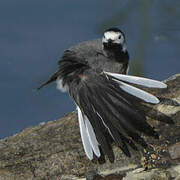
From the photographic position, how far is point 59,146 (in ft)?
10.2

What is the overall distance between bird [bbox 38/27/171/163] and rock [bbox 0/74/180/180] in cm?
8

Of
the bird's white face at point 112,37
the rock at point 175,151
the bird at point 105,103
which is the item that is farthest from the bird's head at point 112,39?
the rock at point 175,151

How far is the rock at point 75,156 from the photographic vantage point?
268cm

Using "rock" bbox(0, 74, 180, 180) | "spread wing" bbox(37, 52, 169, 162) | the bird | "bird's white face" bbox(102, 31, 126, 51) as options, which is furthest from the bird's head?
"rock" bbox(0, 74, 180, 180)

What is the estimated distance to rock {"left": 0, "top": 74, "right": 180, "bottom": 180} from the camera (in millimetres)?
2676

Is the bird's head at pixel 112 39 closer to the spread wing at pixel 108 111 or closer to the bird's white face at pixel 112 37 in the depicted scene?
the bird's white face at pixel 112 37

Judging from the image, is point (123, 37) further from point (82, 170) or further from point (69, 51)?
point (82, 170)

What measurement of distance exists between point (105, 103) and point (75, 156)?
45cm

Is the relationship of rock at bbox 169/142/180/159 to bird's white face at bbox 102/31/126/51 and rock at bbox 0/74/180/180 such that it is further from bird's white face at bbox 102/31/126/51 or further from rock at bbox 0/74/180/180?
bird's white face at bbox 102/31/126/51

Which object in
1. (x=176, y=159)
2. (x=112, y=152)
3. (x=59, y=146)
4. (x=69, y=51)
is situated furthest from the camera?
(x=69, y=51)

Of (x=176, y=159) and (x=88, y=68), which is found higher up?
(x=88, y=68)

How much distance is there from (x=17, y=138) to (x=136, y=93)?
1.29m

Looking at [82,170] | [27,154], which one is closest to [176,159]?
[82,170]

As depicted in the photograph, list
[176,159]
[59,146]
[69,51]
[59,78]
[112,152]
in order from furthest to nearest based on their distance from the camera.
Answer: [69,51]
[59,78]
[59,146]
[112,152]
[176,159]
